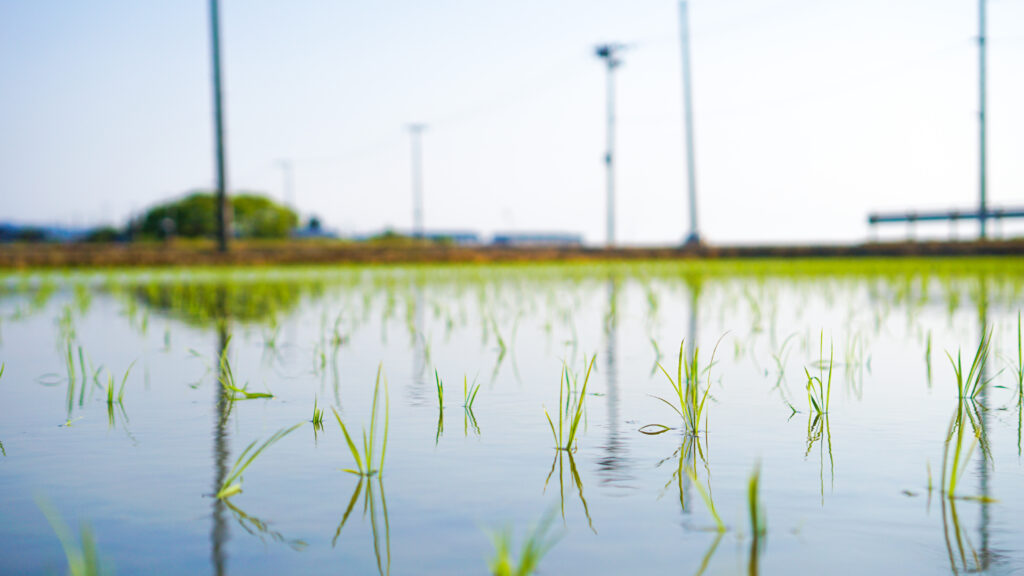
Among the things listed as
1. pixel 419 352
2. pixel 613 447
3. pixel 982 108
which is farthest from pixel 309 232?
pixel 613 447

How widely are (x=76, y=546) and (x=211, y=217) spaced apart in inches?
4135

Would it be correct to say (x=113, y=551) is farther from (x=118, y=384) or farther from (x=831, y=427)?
(x=118, y=384)

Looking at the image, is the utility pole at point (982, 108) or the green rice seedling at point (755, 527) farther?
the utility pole at point (982, 108)

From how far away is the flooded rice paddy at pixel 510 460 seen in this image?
1775mm

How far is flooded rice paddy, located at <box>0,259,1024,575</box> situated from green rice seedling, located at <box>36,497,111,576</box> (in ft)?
0.04

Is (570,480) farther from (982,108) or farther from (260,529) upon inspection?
(982,108)

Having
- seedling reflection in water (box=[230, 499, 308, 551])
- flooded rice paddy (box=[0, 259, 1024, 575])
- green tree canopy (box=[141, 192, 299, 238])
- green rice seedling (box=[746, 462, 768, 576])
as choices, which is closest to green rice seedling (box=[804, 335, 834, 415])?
flooded rice paddy (box=[0, 259, 1024, 575])

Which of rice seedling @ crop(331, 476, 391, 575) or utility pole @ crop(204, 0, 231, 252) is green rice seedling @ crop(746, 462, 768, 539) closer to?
rice seedling @ crop(331, 476, 391, 575)

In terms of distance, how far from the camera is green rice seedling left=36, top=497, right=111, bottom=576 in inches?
56.9

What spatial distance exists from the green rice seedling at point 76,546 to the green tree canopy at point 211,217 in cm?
10281

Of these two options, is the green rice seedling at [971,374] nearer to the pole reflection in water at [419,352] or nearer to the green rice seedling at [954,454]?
the green rice seedling at [954,454]

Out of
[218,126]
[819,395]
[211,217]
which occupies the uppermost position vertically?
[211,217]

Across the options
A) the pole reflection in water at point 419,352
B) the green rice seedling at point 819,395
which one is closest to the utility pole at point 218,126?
the pole reflection in water at point 419,352

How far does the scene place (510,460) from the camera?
2.54 meters
